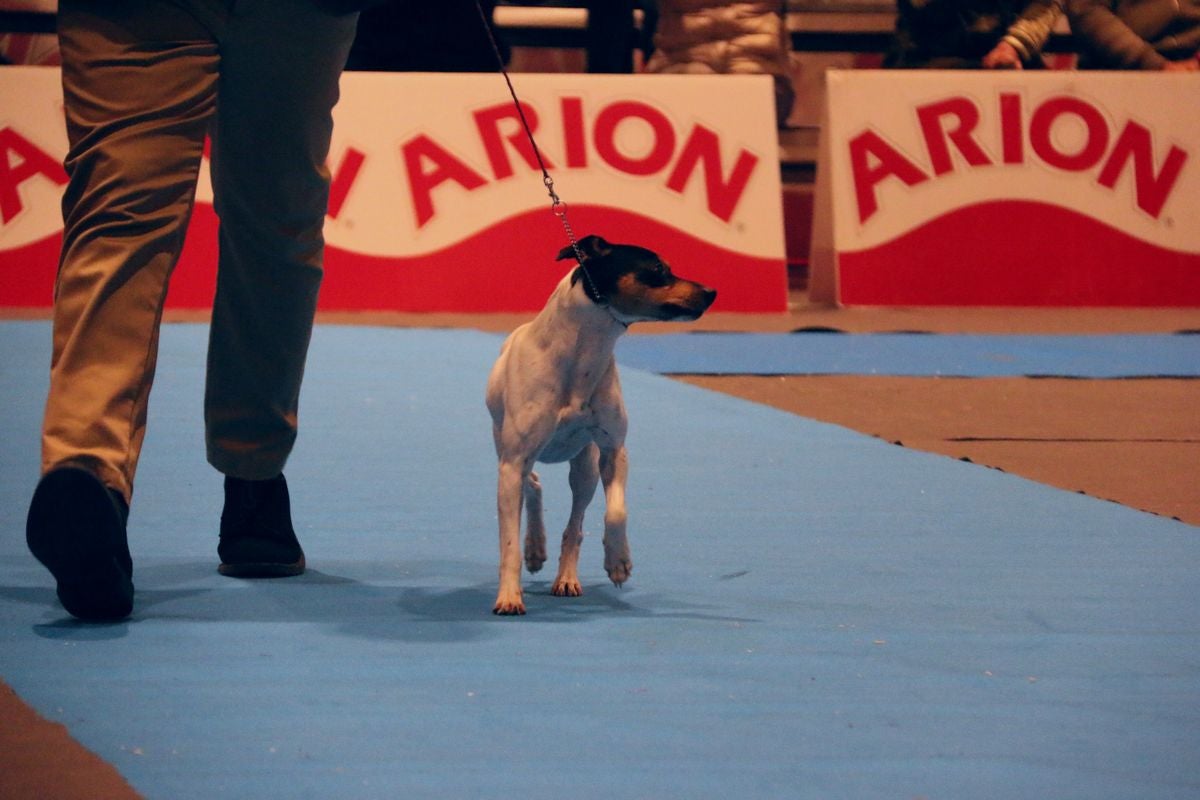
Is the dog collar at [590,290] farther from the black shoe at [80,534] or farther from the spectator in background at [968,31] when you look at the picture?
the spectator in background at [968,31]

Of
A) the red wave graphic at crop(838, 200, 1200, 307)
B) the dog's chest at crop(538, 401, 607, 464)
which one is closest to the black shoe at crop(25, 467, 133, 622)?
the dog's chest at crop(538, 401, 607, 464)

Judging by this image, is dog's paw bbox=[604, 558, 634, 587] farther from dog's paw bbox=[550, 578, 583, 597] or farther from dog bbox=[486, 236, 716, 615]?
dog's paw bbox=[550, 578, 583, 597]

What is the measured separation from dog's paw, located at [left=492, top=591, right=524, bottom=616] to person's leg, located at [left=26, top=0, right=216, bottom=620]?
1.97ft

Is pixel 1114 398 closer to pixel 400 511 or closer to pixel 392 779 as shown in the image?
pixel 400 511

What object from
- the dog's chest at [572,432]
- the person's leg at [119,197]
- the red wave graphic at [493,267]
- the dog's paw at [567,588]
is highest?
the person's leg at [119,197]

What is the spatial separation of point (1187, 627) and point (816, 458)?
1.98 metres

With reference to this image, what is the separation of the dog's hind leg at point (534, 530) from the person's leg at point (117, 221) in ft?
2.41

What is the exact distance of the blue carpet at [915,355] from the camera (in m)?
7.32

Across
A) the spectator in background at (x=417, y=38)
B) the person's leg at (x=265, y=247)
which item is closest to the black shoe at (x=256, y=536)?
the person's leg at (x=265, y=247)

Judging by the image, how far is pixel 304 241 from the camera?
331 cm

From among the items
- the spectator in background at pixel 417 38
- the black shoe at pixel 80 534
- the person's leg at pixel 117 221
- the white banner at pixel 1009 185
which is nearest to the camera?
the black shoe at pixel 80 534

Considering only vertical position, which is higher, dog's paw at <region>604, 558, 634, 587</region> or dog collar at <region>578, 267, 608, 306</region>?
dog collar at <region>578, 267, 608, 306</region>

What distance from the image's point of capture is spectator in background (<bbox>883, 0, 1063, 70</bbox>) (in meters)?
10.6

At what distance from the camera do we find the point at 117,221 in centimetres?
298
